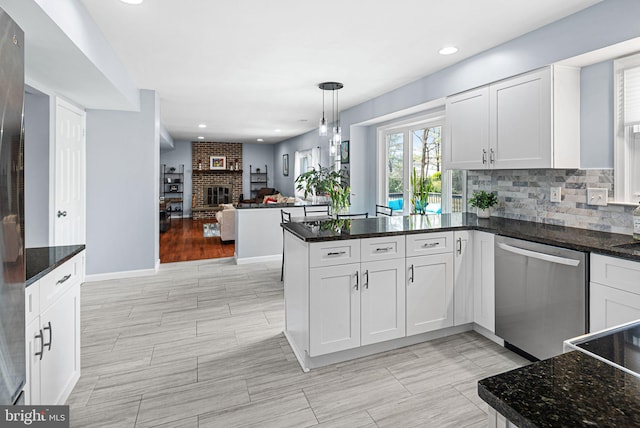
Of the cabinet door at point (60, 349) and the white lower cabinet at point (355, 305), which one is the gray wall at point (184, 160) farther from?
the white lower cabinet at point (355, 305)

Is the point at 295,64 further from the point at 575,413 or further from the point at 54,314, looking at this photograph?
the point at 575,413

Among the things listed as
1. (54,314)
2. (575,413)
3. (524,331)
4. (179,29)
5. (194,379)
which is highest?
(179,29)

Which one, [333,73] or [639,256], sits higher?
[333,73]

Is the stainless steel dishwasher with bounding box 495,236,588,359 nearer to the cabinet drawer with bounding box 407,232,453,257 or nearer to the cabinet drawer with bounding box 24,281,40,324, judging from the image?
the cabinet drawer with bounding box 407,232,453,257

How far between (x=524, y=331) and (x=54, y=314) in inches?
113

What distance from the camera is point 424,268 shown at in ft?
9.03

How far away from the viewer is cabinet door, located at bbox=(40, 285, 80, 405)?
178 cm

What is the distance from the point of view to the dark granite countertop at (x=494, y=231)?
7.01 feet

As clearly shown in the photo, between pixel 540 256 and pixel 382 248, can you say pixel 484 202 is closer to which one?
pixel 540 256

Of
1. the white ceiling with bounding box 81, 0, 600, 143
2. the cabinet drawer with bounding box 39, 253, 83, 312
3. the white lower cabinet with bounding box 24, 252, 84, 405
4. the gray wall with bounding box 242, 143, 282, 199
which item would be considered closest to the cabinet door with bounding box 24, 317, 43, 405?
the white lower cabinet with bounding box 24, 252, 84, 405

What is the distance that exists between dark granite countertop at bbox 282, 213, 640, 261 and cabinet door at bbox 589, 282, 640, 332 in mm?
209

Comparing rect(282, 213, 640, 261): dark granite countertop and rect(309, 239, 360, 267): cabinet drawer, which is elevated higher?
rect(282, 213, 640, 261): dark granite countertop

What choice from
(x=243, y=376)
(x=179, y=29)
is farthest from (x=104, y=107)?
(x=243, y=376)

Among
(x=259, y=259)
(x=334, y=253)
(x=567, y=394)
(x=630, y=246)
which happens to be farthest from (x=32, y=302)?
(x=259, y=259)
